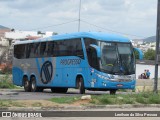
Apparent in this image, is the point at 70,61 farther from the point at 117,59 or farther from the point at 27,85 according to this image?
the point at 27,85

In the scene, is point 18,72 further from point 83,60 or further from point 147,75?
point 147,75

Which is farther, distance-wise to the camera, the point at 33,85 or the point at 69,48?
the point at 33,85

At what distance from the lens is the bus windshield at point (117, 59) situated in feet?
85.0

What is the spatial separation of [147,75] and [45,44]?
26.3 metres

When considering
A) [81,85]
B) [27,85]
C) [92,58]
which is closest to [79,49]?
[92,58]

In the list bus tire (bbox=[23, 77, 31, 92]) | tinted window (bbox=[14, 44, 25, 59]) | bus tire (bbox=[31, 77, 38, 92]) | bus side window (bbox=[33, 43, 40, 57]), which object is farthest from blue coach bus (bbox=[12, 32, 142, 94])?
tinted window (bbox=[14, 44, 25, 59])

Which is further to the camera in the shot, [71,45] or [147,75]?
[147,75]

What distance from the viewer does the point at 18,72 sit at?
3547 cm

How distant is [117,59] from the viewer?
85.9ft

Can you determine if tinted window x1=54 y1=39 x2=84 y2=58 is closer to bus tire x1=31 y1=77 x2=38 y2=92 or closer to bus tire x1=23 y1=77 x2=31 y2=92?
bus tire x1=31 y1=77 x2=38 y2=92

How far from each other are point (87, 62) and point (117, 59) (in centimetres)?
171

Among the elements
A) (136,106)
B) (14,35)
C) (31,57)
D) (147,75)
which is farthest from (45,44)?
(14,35)

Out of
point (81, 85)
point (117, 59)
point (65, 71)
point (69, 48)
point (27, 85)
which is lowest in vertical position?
point (27, 85)

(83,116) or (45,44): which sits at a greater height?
(45,44)
